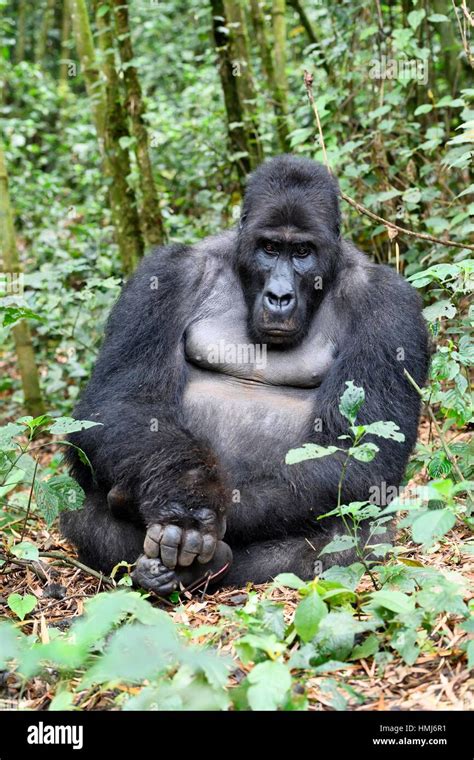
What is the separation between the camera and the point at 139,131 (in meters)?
6.99

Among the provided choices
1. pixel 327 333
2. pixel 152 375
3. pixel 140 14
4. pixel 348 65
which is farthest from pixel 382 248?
pixel 140 14

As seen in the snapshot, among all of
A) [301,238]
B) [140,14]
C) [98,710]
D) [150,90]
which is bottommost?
[98,710]

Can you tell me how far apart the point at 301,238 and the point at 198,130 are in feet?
16.2

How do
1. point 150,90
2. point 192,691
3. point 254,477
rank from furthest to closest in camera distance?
point 150,90
point 254,477
point 192,691

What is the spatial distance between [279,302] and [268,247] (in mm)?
341

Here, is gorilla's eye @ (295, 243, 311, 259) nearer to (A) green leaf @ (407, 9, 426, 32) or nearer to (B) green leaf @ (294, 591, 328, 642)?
(B) green leaf @ (294, 591, 328, 642)

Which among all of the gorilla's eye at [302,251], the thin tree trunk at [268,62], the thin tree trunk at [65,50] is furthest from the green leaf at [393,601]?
the thin tree trunk at [65,50]

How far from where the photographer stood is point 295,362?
14.9ft

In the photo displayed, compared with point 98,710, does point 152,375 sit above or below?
above

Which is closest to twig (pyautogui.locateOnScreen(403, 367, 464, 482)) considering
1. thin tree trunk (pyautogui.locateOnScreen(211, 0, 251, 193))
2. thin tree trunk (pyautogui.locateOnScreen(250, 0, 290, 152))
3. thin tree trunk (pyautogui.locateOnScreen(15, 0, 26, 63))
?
thin tree trunk (pyautogui.locateOnScreen(211, 0, 251, 193))

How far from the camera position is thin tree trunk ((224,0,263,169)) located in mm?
7641

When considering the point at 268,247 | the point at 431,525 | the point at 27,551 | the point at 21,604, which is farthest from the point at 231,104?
the point at 431,525

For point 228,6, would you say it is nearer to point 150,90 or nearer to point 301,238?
point 301,238

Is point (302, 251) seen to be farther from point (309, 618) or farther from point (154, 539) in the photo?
point (309, 618)
